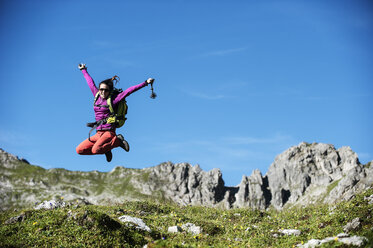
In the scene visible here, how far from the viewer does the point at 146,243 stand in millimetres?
18703

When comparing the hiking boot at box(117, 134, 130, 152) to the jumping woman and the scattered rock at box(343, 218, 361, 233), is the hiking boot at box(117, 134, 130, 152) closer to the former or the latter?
the jumping woman

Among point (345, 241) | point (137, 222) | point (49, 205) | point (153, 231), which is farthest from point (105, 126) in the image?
point (345, 241)

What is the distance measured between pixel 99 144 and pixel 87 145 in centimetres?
78

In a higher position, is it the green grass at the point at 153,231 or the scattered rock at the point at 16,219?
the scattered rock at the point at 16,219

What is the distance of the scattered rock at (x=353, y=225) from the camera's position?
61.6 feet

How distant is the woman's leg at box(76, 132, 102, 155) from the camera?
1573cm

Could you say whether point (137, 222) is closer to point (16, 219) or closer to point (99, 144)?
point (16, 219)

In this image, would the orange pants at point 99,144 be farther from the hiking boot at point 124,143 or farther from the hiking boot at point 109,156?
Result: the hiking boot at point 109,156

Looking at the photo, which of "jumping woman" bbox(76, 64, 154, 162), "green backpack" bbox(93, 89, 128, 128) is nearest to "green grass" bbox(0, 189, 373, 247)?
"jumping woman" bbox(76, 64, 154, 162)

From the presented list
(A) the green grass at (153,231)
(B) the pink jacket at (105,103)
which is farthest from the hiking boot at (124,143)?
(A) the green grass at (153,231)

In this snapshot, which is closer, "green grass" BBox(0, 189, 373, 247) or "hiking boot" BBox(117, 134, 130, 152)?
"hiking boot" BBox(117, 134, 130, 152)

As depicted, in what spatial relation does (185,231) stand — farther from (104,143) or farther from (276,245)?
(104,143)

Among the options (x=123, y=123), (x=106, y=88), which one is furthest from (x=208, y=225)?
(x=106, y=88)

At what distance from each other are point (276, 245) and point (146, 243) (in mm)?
7080
